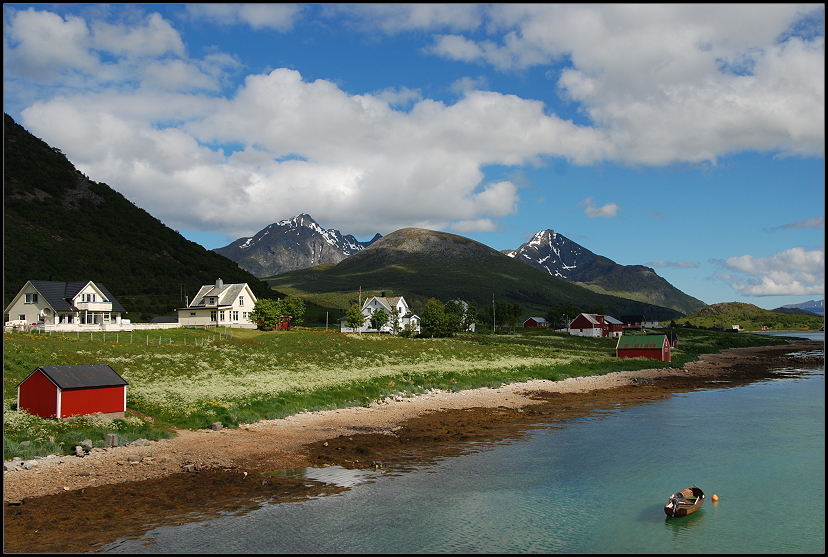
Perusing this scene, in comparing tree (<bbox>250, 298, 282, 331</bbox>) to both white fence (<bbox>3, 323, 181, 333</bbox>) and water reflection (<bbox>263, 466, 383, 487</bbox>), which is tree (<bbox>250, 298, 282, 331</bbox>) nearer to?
white fence (<bbox>3, 323, 181, 333</bbox>)

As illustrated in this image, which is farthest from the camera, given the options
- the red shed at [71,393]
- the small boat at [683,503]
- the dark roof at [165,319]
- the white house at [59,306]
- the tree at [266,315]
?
the dark roof at [165,319]

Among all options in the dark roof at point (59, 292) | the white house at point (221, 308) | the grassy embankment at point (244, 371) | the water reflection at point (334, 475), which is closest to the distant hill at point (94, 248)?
the white house at point (221, 308)

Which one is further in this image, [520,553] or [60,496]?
[60,496]

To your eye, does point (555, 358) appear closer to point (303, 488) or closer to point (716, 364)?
point (716, 364)

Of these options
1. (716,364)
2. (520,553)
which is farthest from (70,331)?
(716,364)

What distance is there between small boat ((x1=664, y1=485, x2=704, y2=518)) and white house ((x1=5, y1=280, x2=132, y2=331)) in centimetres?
7115

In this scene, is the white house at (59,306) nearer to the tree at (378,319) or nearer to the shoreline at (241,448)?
the tree at (378,319)

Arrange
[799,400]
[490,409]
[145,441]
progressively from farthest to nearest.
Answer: [799,400]
[490,409]
[145,441]

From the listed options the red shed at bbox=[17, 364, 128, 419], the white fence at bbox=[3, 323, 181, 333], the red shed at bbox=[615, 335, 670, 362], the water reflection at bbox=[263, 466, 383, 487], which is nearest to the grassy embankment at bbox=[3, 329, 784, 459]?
the red shed at bbox=[17, 364, 128, 419]

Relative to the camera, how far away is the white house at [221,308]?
324ft

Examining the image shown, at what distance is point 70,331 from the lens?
70688 millimetres

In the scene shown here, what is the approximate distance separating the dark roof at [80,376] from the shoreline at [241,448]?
4590 mm

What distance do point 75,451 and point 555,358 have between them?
6467 cm

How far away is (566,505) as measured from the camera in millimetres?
24000
